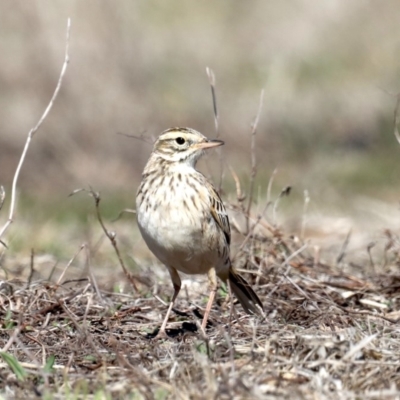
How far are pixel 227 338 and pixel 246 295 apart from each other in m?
1.88

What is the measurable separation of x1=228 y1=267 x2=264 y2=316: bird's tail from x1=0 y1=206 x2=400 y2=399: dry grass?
0.09 meters

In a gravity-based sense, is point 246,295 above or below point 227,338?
below

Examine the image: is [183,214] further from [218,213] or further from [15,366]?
[15,366]

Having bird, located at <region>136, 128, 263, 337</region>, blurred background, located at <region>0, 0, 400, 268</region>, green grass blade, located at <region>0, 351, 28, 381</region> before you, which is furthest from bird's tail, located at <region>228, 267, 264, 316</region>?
blurred background, located at <region>0, 0, 400, 268</region>

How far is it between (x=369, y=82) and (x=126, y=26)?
16.0 feet

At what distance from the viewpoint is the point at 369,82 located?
1889 centimetres

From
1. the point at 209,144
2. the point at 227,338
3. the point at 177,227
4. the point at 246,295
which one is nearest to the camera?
the point at 227,338

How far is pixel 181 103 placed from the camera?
57.3 feet

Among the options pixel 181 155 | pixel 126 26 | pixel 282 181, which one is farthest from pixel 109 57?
pixel 181 155

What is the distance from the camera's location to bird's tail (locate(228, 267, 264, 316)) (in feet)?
20.9

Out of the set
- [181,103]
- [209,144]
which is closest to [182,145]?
[209,144]

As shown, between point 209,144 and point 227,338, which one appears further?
point 209,144

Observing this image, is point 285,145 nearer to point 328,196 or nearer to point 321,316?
point 328,196

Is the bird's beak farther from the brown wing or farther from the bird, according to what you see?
the brown wing
